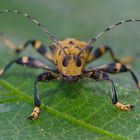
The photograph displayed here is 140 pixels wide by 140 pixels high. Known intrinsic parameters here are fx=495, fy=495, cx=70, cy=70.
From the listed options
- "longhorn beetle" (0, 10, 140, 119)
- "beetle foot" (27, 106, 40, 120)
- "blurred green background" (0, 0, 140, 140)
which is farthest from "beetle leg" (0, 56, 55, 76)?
"beetle foot" (27, 106, 40, 120)

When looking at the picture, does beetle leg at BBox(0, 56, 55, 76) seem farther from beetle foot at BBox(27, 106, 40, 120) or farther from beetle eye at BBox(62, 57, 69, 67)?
beetle foot at BBox(27, 106, 40, 120)

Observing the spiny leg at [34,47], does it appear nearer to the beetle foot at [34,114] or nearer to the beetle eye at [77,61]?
the beetle eye at [77,61]

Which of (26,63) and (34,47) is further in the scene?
(34,47)

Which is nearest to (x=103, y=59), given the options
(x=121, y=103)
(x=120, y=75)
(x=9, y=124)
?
(x=120, y=75)

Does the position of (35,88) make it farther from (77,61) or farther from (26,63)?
(26,63)

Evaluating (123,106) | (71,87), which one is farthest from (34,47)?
(123,106)

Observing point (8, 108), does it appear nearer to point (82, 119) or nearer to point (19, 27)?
point (82, 119)
